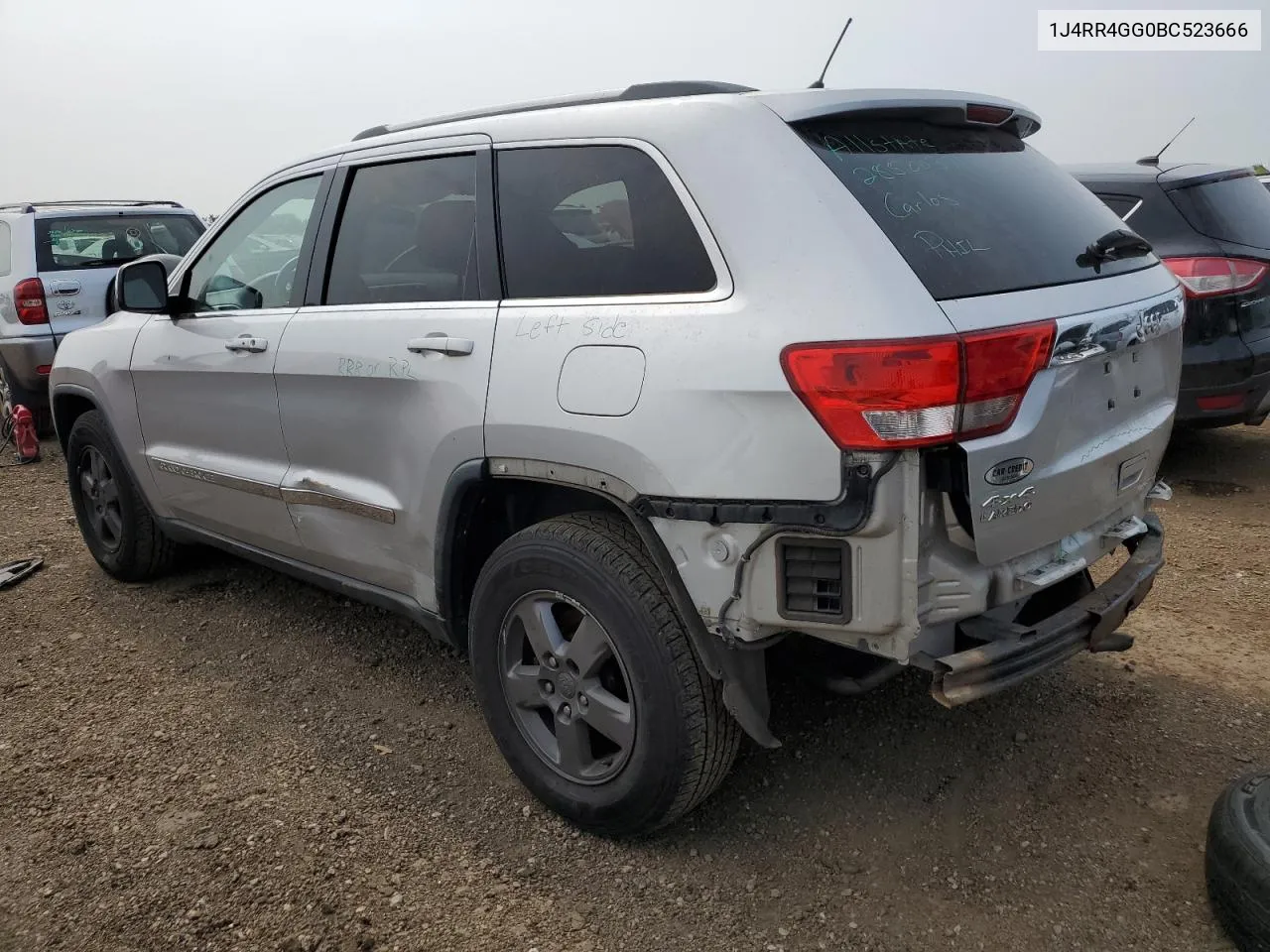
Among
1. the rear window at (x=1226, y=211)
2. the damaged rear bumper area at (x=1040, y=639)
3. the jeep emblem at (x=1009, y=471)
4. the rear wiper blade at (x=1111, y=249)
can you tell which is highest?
the rear window at (x=1226, y=211)

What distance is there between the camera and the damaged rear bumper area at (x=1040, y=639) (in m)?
2.18

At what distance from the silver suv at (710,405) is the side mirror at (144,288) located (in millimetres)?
730

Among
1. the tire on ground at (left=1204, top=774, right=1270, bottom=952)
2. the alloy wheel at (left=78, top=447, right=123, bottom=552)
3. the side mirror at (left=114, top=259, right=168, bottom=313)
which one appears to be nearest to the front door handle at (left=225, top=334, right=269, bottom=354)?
the side mirror at (left=114, top=259, right=168, bottom=313)

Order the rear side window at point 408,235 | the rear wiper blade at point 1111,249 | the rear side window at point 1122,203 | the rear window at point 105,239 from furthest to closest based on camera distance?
1. the rear window at point 105,239
2. the rear side window at point 1122,203
3. the rear side window at point 408,235
4. the rear wiper blade at point 1111,249

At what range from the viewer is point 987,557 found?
2.15m

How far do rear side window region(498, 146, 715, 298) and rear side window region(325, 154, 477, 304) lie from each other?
0.16 metres

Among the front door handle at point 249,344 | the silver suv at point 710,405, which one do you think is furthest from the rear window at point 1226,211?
the front door handle at point 249,344

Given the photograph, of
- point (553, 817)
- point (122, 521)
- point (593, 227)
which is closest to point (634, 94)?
point (593, 227)

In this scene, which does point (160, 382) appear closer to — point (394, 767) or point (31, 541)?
point (394, 767)

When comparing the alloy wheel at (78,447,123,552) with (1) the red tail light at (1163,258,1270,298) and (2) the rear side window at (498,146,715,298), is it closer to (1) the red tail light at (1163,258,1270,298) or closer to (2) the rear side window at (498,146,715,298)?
(2) the rear side window at (498,146,715,298)

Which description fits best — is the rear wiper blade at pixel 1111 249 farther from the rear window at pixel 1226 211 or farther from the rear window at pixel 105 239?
the rear window at pixel 105 239

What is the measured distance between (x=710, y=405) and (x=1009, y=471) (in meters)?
0.63

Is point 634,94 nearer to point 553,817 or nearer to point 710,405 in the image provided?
point 710,405

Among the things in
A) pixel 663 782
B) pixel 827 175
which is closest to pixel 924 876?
pixel 663 782
